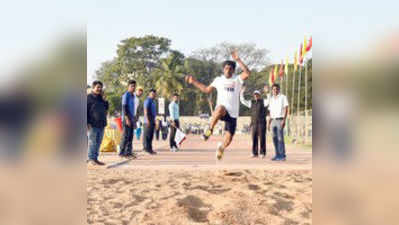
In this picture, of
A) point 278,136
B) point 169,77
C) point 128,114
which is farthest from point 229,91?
point 169,77

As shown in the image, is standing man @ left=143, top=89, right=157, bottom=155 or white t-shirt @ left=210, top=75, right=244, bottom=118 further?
standing man @ left=143, top=89, right=157, bottom=155

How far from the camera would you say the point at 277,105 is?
8641 mm

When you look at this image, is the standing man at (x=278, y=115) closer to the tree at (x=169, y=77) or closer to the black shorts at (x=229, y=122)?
the black shorts at (x=229, y=122)

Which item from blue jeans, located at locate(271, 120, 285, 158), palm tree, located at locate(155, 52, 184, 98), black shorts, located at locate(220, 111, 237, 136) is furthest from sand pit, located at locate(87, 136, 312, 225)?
palm tree, located at locate(155, 52, 184, 98)

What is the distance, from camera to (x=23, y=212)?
119 centimetres

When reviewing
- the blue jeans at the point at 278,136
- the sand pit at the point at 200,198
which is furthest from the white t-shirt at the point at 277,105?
the sand pit at the point at 200,198

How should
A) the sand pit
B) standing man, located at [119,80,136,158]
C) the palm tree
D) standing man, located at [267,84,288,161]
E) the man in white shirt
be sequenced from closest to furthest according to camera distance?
the sand pit → the man in white shirt → standing man, located at [267,84,288,161] → standing man, located at [119,80,136,158] → the palm tree

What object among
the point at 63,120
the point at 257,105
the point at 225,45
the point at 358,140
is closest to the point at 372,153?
the point at 358,140

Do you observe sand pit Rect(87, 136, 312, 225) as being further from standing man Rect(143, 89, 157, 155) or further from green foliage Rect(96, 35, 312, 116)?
green foliage Rect(96, 35, 312, 116)

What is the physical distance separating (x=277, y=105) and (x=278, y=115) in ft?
0.71

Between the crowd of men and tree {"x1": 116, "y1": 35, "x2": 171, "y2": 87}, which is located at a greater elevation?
tree {"x1": 116, "y1": 35, "x2": 171, "y2": 87}

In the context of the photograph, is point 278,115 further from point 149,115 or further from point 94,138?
point 94,138

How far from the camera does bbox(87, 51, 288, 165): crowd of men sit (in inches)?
231

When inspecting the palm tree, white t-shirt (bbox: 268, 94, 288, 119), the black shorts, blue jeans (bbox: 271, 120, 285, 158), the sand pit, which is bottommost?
the sand pit
